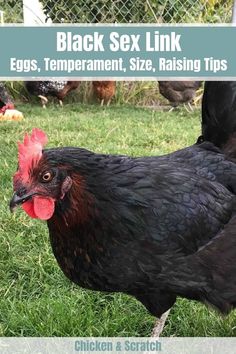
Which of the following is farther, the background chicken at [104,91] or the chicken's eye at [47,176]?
the background chicken at [104,91]

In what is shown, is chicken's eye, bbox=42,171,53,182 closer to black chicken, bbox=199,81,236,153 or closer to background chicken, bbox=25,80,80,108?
black chicken, bbox=199,81,236,153

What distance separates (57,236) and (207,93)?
482 mm

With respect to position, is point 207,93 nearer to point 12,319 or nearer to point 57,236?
point 57,236

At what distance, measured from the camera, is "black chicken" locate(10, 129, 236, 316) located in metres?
0.92

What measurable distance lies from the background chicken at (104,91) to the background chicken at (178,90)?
32cm

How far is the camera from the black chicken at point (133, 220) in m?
0.92

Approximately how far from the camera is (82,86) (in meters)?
Result: 3.65

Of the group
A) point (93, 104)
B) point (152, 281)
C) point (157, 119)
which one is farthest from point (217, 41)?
point (93, 104)

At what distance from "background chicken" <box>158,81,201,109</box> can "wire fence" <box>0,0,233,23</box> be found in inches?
15.0

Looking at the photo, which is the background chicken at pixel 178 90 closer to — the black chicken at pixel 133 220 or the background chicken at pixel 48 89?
the background chicken at pixel 48 89

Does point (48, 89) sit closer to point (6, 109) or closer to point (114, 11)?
point (6, 109)

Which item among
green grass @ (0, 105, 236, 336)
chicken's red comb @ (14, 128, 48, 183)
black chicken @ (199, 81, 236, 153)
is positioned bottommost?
green grass @ (0, 105, 236, 336)

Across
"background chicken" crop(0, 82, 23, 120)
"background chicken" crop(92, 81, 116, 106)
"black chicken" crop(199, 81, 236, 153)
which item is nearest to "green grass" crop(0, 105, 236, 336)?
"black chicken" crop(199, 81, 236, 153)

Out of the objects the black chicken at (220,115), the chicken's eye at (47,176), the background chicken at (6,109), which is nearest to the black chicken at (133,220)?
the chicken's eye at (47,176)
